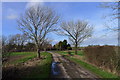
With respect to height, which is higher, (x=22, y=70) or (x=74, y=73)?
(x=22, y=70)

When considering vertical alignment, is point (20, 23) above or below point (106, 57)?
above

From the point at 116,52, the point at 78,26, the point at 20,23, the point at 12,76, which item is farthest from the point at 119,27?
the point at 78,26

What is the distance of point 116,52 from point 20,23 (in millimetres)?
18942

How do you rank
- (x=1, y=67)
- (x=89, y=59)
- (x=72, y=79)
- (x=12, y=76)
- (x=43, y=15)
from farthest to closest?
(x=43, y=15) < (x=89, y=59) < (x=72, y=79) < (x=12, y=76) < (x=1, y=67)

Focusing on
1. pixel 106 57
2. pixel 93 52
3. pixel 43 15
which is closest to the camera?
pixel 106 57

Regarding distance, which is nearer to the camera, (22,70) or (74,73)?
(22,70)

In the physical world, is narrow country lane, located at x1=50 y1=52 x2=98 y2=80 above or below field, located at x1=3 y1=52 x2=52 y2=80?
below

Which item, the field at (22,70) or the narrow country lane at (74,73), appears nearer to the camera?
the field at (22,70)

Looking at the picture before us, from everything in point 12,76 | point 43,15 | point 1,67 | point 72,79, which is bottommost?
point 72,79

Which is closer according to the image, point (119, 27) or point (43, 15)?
point (119, 27)

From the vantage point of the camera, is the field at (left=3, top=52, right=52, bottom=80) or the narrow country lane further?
the narrow country lane

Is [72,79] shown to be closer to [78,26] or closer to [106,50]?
[106,50]

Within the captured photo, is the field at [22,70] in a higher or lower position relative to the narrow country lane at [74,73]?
higher

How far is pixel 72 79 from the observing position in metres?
7.28
